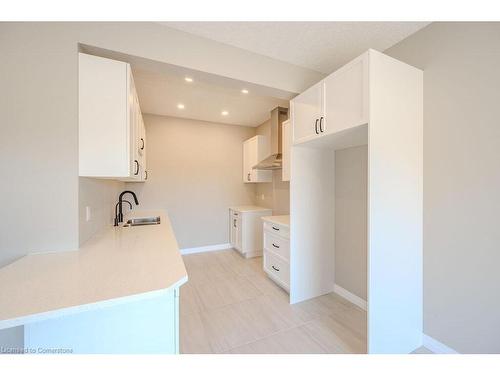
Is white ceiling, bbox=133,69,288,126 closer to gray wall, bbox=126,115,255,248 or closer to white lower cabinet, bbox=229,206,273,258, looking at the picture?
gray wall, bbox=126,115,255,248

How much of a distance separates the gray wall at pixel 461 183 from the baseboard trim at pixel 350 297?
57 centimetres

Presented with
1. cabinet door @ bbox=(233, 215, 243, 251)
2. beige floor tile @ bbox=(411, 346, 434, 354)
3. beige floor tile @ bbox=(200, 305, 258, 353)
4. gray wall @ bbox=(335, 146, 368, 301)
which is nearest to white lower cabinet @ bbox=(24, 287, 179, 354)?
beige floor tile @ bbox=(200, 305, 258, 353)

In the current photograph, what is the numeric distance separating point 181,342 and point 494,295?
87.1 inches

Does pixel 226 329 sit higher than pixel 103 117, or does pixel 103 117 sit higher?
pixel 103 117

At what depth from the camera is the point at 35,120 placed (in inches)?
49.2

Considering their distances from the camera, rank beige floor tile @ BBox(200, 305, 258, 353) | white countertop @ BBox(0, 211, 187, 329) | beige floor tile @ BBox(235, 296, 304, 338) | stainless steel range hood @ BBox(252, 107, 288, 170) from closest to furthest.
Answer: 1. white countertop @ BBox(0, 211, 187, 329)
2. beige floor tile @ BBox(200, 305, 258, 353)
3. beige floor tile @ BBox(235, 296, 304, 338)
4. stainless steel range hood @ BBox(252, 107, 288, 170)

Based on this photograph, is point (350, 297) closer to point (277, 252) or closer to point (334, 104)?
point (277, 252)

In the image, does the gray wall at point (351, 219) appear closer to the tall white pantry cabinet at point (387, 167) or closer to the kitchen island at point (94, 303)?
the tall white pantry cabinet at point (387, 167)

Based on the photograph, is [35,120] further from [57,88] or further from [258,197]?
[258,197]

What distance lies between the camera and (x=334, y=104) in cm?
162

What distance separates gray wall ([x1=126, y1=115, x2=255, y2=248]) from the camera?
360 cm

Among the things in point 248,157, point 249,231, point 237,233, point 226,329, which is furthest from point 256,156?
point 226,329

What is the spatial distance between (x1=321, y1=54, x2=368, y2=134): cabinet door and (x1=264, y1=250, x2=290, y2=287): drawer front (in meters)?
1.60

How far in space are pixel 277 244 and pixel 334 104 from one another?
170cm
